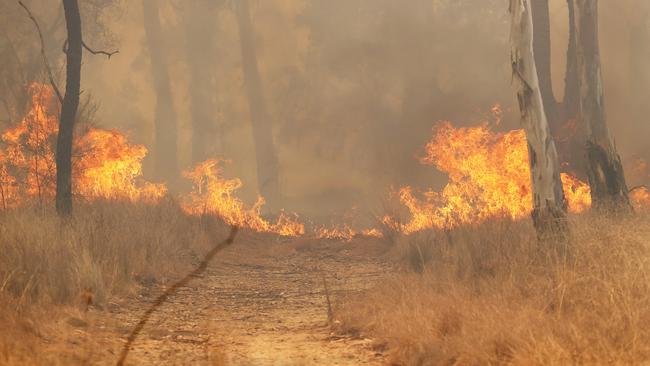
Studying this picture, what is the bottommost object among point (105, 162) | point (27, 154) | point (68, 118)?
point (68, 118)

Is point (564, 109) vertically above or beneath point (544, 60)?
beneath

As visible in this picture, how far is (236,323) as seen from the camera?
25.1 ft

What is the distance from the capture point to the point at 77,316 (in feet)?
21.2

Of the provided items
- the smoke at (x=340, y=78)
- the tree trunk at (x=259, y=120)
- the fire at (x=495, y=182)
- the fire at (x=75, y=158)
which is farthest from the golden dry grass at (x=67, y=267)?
the tree trunk at (x=259, y=120)

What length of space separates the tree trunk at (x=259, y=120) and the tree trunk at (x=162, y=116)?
3.55 metres

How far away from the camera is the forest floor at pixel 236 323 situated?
5.61m

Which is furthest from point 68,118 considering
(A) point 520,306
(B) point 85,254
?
(A) point 520,306

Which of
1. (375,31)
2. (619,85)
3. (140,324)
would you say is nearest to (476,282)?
(140,324)

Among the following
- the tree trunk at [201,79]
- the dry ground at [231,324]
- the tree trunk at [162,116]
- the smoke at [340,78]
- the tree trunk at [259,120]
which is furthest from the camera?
the tree trunk at [201,79]

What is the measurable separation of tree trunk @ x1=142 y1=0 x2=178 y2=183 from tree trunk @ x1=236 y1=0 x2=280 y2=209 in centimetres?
355

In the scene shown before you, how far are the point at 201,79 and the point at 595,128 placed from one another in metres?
24.6

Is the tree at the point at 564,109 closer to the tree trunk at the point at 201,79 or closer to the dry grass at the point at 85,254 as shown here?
the dry grass at the point at 85,254

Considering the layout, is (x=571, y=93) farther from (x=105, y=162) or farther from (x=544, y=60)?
(x=105, y=162)

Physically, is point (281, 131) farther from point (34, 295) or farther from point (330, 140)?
point (34, 295)
